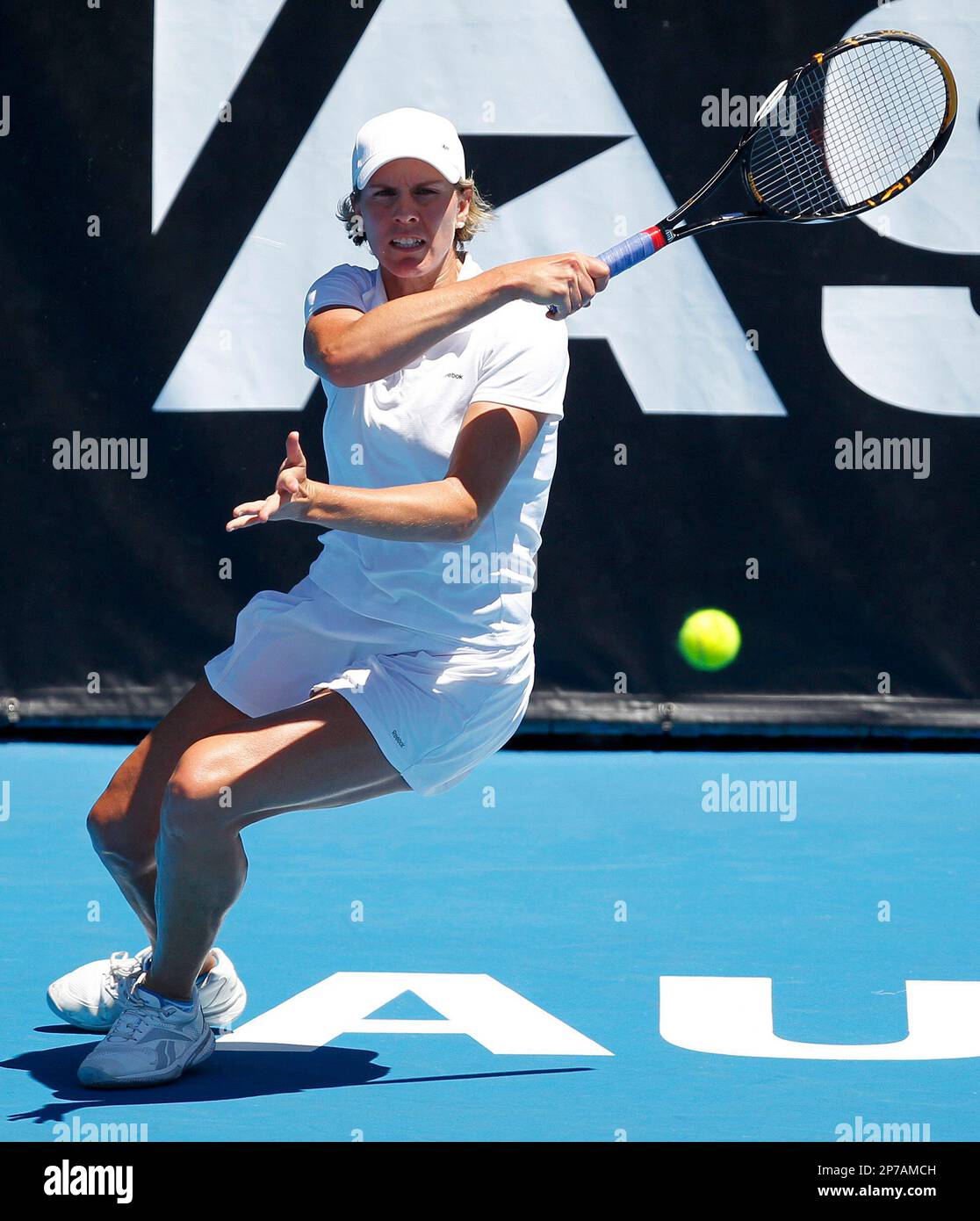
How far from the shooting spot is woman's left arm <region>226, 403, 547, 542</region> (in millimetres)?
2557

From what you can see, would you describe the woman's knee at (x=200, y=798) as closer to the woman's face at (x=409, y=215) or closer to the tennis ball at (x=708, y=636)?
the woman's face at (x=409, y=215)

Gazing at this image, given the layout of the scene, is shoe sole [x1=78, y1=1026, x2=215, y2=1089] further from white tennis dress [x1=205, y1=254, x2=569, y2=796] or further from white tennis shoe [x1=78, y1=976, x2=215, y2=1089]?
white tennis dress [x1=205, y1=254, x2=569, y2=796]

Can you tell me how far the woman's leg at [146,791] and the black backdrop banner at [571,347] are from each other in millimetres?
2650

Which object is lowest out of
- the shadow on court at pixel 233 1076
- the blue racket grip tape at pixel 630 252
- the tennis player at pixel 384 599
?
the shadow on court at pixel 233 1076

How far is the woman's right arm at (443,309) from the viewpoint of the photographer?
107 inches

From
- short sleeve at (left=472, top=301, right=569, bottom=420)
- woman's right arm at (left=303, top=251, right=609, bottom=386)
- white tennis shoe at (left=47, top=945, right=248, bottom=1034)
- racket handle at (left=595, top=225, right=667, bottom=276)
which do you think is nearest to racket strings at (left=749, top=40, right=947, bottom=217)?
racket handle at (left=595, top=225, right=667, bottom=276)

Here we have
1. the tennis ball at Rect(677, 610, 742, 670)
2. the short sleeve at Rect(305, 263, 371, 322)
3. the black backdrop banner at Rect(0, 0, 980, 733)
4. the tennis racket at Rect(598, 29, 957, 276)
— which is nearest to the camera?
the short sleeve at Rect(305, 263, 371, 322)

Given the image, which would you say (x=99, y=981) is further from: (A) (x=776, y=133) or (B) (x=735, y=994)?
(A) (x=776, y=133)

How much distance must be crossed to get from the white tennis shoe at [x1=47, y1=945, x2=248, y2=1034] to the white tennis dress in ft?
1.75

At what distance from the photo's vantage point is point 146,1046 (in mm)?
2918

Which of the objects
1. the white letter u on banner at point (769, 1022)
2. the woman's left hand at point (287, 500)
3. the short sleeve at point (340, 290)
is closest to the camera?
the woman's left hand at point (287, 500)

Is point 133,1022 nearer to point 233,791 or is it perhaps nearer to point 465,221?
point 233,791

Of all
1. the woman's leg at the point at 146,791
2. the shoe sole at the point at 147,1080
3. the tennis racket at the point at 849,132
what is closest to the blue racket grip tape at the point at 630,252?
the tennis racket at the point at 849,132
